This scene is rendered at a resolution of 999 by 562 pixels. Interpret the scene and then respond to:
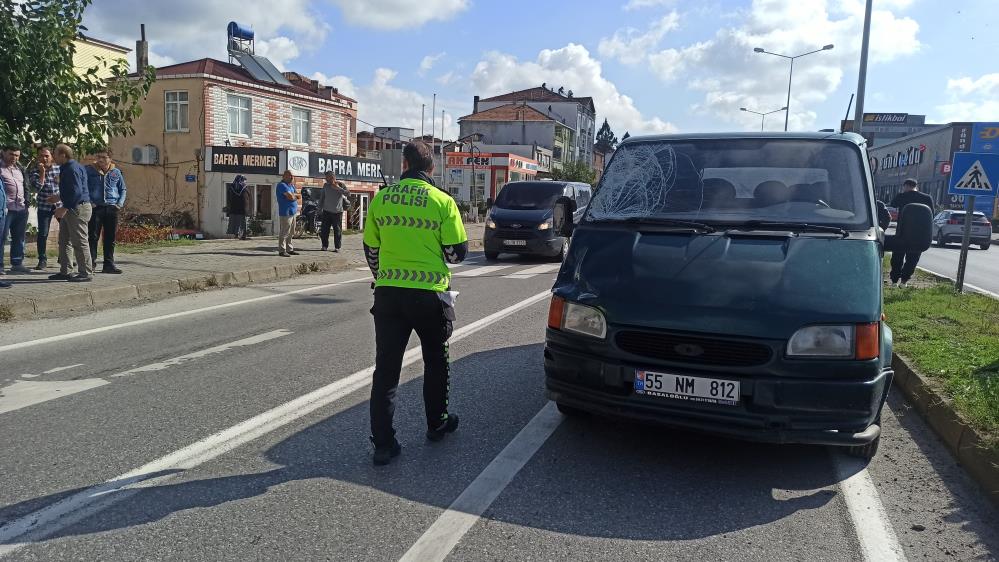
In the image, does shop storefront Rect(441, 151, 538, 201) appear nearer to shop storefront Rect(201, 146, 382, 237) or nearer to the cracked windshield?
shop storefront Rect(201, 146, 382, 237)

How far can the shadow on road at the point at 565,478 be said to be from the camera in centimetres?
→ 343

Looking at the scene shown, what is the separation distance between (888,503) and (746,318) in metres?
1.23

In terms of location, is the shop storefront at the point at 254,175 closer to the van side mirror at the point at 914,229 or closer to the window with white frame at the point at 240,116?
the window with white frame at the point at 240,116

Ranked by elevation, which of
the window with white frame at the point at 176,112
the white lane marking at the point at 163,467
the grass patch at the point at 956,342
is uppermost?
the window with white frame at the point at 176,112

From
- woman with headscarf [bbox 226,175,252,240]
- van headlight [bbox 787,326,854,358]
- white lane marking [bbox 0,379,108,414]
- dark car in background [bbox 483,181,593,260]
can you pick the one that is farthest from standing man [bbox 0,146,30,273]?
woman with headscarf [bbox 226,175,252,240]

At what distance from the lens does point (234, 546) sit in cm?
307

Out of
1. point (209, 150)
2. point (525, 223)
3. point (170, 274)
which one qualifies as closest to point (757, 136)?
point (170, 274)

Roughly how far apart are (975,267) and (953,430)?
18.6m

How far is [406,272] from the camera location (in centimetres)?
412

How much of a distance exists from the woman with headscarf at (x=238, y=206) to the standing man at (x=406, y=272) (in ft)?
68.0

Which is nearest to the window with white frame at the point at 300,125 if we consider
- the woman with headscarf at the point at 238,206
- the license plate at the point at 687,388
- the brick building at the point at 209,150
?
the brick building at the point at 209,150

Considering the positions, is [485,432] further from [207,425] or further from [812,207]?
[812,207]

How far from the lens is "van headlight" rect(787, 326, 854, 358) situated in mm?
3703

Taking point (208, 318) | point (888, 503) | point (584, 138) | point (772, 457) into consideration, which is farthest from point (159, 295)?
point (584, 138)
